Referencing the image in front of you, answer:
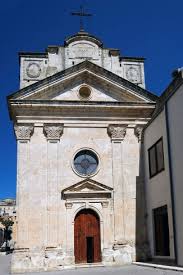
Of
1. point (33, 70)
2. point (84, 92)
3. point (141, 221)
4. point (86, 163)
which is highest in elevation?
point (33, 70)

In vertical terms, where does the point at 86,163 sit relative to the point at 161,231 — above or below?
above

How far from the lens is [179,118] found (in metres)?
17.7

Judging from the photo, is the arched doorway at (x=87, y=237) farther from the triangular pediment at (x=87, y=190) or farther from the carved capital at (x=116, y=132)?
the carved capital at (x=116, y=132)

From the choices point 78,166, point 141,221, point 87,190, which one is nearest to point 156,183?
point 141,221

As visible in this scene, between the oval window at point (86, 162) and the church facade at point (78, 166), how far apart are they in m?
0.05

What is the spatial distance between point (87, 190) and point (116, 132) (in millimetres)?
3510

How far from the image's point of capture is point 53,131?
923 inches

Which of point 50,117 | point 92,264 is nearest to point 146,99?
point 50,117

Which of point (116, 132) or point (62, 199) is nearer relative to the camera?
point (62, 199)

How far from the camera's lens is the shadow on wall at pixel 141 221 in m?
22.6

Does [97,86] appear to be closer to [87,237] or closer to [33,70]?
[33,70]

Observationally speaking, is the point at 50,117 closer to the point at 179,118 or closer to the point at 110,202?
the point at 110,202

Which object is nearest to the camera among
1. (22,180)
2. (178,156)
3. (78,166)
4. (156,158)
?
(178,156)

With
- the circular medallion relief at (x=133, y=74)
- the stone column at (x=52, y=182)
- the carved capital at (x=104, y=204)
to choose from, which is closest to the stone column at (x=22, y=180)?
the stone column at (x=52, y=182)
